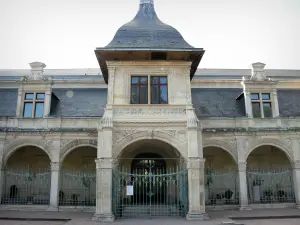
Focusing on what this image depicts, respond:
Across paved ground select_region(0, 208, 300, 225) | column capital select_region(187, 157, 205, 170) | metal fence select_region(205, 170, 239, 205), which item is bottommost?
paved ground select_region(0, 208, 300, 225)

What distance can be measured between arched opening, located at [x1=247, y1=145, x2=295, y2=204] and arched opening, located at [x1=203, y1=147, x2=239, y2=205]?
992 millimetres

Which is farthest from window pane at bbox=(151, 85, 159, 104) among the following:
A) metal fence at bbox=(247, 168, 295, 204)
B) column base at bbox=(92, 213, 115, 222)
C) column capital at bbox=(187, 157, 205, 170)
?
metal fence at bbox=(247, 168, 295, 204)

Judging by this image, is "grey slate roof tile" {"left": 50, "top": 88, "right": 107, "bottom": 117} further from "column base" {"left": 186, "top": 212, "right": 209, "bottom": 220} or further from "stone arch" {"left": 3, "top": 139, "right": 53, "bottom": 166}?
"column base" {"left": 186, "top": 212, "right": 209, "bottom": 220}

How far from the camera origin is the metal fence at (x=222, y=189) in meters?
18.0

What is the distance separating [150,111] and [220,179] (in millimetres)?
8019

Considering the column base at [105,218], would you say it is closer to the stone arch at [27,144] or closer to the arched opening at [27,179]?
the arched opening at [27,179]

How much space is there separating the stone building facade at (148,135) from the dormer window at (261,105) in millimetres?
64

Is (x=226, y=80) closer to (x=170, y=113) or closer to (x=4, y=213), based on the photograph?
(x=170, y=113)

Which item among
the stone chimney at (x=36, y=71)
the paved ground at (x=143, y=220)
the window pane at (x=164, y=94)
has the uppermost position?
the stone chimney at (x=36, y=71)

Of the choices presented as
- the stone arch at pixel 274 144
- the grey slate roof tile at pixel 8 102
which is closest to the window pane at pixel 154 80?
the stone arch at pixel 274 144

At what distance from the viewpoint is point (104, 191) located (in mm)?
13016

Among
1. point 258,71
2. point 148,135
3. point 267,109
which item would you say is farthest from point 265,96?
point 148,135

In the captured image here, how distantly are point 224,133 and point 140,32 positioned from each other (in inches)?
297

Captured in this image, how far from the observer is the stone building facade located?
13.9 meters
